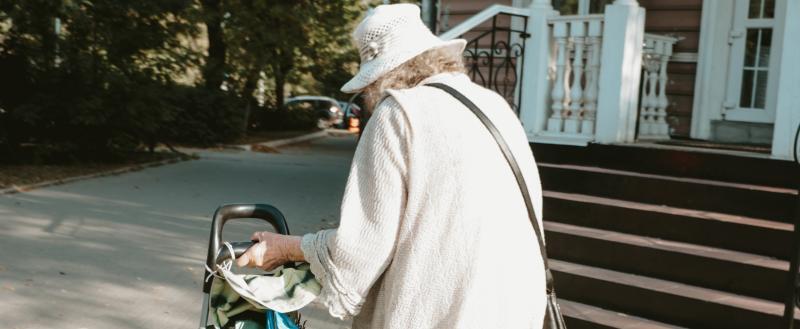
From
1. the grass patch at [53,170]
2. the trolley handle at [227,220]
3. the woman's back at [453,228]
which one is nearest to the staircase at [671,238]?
the trolley handle at [227,220]

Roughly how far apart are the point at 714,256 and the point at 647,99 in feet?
11.4

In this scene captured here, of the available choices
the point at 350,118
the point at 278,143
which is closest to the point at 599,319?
the point at 278,143

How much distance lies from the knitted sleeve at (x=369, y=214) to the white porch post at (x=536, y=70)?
20.9 ft

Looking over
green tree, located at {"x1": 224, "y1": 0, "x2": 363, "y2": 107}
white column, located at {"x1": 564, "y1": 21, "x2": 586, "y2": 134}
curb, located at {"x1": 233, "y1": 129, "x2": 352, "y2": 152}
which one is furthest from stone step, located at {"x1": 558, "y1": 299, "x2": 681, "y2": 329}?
green tree, located at {"x1": 224, "y1": 0, "x2": 363, "y2": 107}

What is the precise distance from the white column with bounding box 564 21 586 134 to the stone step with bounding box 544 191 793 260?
1088 mm

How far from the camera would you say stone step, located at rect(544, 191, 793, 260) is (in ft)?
19.9

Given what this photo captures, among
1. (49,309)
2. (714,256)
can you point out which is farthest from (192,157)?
(714,256)

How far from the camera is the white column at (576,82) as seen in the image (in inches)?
321

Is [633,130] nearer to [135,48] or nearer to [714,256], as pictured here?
[714,256]

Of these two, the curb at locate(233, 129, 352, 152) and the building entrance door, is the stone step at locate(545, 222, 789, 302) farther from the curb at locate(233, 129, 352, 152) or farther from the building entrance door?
the curb at locate(233, 129, 352, 152)

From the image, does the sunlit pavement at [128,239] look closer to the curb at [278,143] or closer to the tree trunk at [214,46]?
the curb at [278,143]

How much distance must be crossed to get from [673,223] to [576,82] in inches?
87.0

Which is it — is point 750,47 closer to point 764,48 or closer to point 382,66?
point 764,48

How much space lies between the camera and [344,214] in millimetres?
2312
